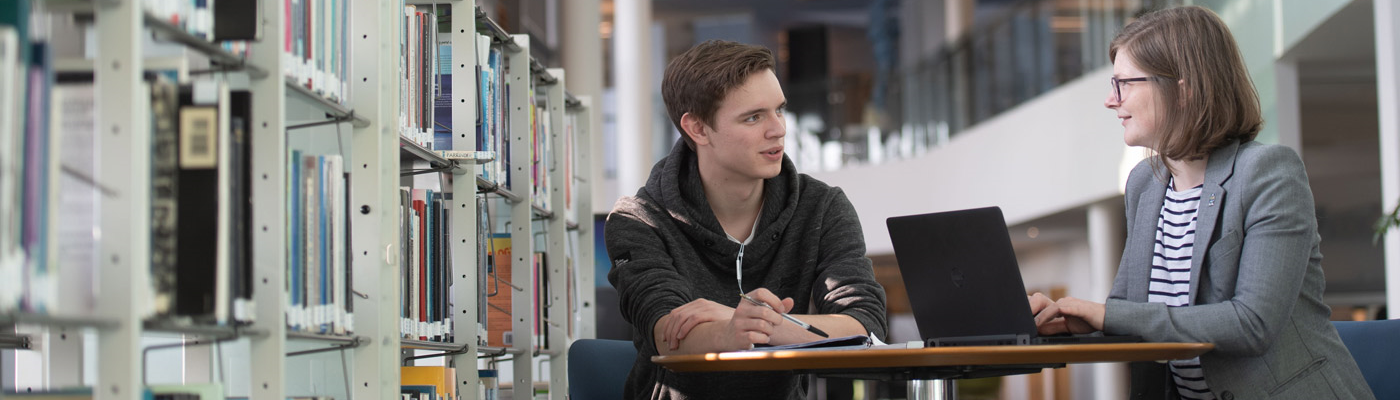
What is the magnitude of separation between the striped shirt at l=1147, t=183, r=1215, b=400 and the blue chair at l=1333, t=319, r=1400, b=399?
0.54 m

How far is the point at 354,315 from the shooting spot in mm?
2426

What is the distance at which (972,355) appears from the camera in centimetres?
171

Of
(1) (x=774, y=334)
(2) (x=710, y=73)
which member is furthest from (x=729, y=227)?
(1) (x=774, y=334)

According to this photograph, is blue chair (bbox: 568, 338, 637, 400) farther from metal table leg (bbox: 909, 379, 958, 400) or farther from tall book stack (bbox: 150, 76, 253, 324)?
tall book stack (bbox: 150, 76, 253, 324)

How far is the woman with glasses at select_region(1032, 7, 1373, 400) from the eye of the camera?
6.42 ft

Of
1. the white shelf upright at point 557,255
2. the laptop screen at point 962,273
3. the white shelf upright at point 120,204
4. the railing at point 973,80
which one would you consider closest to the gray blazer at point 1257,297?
the laptop screen at point 962,273

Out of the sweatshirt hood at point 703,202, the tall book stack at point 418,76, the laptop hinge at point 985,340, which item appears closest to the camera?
the laptop hinge at point 985,340

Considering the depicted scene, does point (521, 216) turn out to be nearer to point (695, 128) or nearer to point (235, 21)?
point (695, 128)

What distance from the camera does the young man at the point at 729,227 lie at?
101 inches

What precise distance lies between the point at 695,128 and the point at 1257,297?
1.16m

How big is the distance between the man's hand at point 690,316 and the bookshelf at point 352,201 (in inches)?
21.5

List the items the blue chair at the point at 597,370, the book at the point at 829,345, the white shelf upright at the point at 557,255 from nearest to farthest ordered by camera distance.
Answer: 1. the book at the point at 829,345
2. the blue chair at the point at 597,370
3. the white shelf upright at the point at 557,255

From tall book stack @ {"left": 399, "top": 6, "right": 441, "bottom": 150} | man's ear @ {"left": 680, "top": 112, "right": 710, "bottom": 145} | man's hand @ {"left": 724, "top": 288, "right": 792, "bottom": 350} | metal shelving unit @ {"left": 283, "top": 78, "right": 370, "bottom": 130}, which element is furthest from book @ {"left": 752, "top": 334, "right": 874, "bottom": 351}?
tall book stack @ {"left": 399, "top": 6, "right": 441, "bottom": 150}

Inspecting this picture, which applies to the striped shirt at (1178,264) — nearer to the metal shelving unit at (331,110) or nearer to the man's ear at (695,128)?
the man's ear at (695,128)
